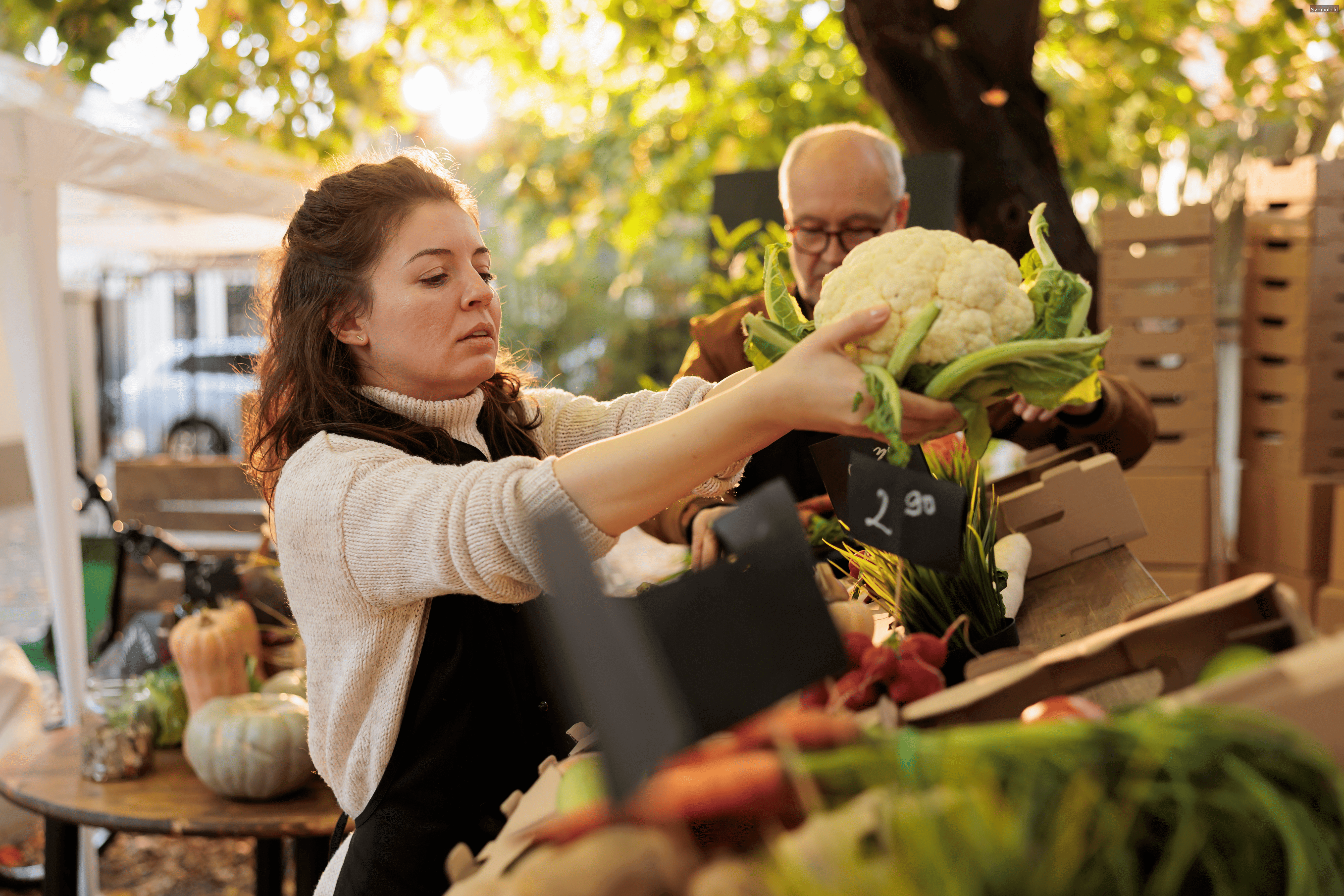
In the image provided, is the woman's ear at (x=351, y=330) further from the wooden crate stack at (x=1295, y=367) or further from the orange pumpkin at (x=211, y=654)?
the wooden crate stack at (x=1295, y=367)

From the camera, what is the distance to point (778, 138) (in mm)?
5227

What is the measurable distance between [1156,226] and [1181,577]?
1.41 m

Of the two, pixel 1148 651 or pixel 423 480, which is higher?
pixel 423 480

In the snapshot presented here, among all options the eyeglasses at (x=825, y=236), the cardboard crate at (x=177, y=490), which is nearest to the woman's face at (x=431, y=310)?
the eyeglasses at (x=825, y=236)

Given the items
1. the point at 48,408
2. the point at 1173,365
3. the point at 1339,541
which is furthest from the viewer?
the point at 1173,365

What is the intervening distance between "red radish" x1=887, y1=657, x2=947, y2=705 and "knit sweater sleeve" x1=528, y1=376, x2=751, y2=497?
54 cm

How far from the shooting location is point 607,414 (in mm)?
1705

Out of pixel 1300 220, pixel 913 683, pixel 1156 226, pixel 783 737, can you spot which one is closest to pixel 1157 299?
pixel 1156 226

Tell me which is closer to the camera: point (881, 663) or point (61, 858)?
point (881, 663)

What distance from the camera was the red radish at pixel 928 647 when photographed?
1082 millimetres

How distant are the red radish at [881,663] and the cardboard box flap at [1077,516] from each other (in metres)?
0.73

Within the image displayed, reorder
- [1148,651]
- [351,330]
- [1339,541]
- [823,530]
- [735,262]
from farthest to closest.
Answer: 1. [1339,541]
2. [735,262]
3. [823,530]
4. [351,330]
5. [1148,651]

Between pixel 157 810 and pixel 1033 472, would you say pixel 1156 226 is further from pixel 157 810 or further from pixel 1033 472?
pixel 157 810

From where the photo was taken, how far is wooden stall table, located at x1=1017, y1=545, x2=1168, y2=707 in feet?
4.64
